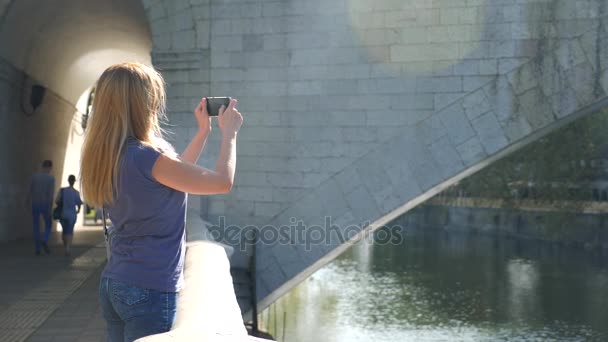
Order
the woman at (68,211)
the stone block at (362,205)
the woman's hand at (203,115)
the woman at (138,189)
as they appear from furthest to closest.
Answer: the woman at (68,211), the stone block at (362,205), the woman's hand at (203,115), the woman at (138,189)

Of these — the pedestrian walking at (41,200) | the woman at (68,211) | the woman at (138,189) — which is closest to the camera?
the woman at (138,189)

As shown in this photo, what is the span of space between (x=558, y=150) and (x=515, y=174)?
2.29 m

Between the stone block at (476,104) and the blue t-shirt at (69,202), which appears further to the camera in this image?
the blue t-shirt at (69,202)

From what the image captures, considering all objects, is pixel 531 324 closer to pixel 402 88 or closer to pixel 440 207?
pixel 402 88

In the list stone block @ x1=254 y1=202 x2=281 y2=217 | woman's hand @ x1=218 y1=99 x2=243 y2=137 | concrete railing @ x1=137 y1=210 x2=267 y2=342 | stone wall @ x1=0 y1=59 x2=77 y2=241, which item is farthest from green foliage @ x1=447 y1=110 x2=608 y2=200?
woman's hand @ x1=218 y1=99 x2=243 y2=137

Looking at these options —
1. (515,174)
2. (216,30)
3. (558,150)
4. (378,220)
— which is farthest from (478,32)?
(515,174)

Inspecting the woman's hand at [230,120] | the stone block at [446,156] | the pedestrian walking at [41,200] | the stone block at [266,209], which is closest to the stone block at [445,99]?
the stone block at [446,156]

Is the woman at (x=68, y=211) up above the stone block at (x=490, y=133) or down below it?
below

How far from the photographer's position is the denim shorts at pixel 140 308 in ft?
6.22

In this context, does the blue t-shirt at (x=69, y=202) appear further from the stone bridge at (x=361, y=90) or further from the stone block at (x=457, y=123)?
the stone block at (x=457, y=123)

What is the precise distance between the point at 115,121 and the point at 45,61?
32.9ft

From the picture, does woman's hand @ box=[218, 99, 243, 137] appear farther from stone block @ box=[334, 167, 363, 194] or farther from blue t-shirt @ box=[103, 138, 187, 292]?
stone block @ box=[334, 167, 363, 194]

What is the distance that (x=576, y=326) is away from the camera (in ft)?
34.7

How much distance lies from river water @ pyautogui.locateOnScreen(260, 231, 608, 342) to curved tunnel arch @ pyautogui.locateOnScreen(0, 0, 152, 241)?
4.14 m
